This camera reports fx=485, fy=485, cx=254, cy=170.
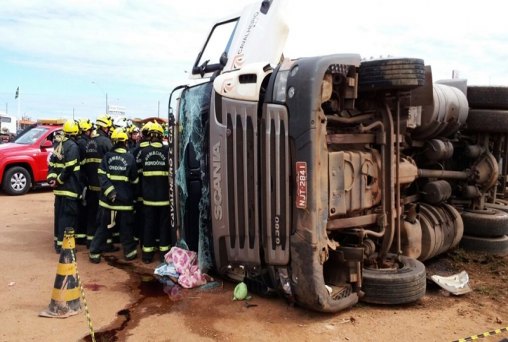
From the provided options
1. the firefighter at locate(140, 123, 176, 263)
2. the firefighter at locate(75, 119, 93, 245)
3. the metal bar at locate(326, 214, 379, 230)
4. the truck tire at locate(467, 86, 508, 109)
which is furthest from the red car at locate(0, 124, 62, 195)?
the metal bar at locate(326, 214, 379, 230)

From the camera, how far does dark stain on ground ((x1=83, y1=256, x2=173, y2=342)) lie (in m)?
3.95

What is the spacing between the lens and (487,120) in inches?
248

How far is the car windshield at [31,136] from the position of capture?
41.5 feet

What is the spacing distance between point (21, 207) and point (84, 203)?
14.1 feet

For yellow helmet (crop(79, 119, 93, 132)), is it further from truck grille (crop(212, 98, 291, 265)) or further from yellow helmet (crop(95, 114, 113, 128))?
truck grille (crop(212, 98, 291, 265))

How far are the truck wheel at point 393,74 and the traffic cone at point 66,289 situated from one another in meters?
3.05

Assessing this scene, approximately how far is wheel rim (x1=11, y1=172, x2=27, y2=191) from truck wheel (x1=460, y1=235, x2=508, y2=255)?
10.5 meters

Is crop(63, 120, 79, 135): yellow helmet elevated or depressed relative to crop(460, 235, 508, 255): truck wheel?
elevated

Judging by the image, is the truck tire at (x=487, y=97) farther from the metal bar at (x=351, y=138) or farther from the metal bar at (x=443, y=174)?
the metal bar at (x=351, y=138)

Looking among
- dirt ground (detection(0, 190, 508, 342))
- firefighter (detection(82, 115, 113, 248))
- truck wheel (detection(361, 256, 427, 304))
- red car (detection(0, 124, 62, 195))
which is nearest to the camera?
dirt ground (detection(0, 190, 508, 342))

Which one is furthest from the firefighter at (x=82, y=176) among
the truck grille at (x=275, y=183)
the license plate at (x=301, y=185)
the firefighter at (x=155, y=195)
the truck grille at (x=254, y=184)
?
the license plate at (x=301, y=185)

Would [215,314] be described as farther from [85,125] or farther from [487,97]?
[487,97]

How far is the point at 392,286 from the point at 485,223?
255 centimetres

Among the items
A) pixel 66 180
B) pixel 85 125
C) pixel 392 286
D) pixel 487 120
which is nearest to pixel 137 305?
pixel 392 286
